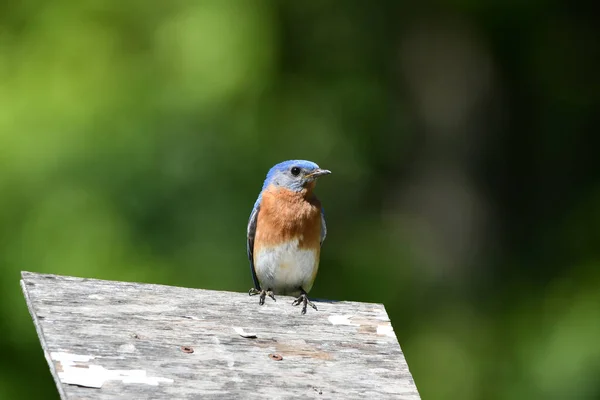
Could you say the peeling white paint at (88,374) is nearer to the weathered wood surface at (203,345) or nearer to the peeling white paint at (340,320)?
the weathered wood surface at (203,345)

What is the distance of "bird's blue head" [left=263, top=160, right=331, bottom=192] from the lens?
6.80 metres

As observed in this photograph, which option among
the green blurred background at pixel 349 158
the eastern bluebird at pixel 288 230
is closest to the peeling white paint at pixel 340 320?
the eastern bluebird at pixel 288 230

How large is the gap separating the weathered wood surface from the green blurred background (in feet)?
12.1

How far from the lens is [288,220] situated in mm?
6676

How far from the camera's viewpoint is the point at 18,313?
28.9ft

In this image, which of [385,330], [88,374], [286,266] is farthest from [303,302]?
[88,374]

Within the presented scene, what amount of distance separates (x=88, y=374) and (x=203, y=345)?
612 millimetres

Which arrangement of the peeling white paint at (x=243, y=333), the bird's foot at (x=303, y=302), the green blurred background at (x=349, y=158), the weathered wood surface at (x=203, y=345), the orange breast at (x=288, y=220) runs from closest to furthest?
the weathered wood surface at (x=203, y=345) < the peeling white paint at (x=243, y=333) < the bird's foot at (x=303, y=302) < the orange breast at (x=288, y=220) < the green blurred background at (x=349, y=158)

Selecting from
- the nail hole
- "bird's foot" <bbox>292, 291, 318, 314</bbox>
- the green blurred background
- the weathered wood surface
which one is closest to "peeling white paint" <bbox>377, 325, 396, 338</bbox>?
the weathered wood surface

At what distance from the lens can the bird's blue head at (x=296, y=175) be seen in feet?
22.3

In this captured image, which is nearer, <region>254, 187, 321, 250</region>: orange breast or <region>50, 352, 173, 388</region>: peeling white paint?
<region>50, 352, 173, 388</region>: peeling white paint

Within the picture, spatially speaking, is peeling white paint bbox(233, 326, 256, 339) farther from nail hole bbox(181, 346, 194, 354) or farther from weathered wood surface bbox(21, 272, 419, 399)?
nail hole bbox(181, 346, 194, 354)

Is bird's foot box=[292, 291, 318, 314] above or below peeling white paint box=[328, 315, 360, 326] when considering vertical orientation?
above

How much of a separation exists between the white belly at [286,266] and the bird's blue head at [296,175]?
37 cm
